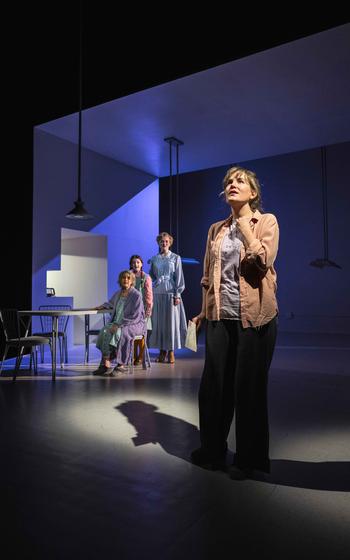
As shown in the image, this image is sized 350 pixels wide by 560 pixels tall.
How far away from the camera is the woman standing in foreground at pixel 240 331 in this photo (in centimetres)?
217

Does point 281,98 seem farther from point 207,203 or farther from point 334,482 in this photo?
point 207,203

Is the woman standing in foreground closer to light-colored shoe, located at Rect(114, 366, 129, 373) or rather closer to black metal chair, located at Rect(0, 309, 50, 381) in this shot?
light-colored shoe, located at Rect(114, 366, 129, 373)

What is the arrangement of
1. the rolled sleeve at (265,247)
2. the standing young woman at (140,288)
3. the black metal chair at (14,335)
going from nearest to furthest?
1. the rolled sleeve at (265,247)
2. the black metal chair at (14,335)
3. the standing young woman at (140,288)

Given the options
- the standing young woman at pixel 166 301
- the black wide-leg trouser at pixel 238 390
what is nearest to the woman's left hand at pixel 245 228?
the black wide-leg trouser at pixel 238 390

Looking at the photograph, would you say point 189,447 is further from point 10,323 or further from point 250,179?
point 10,323

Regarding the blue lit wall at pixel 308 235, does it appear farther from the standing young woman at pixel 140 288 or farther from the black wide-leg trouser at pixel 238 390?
the black wide-leg trouser at pixel 238 390

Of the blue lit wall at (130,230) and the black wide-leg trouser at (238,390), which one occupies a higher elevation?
the blue lit wall at (130,230)

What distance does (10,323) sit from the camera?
4781mm

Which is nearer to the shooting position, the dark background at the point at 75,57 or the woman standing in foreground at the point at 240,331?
the woman standing in foreground at the point at 240,331

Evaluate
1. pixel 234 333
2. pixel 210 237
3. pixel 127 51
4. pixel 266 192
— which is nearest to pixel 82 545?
pixel 234 333

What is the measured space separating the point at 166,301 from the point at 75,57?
126 inches

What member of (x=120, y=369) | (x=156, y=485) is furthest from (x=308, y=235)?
(x=156, y=485)

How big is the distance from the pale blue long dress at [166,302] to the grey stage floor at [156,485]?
2.01m

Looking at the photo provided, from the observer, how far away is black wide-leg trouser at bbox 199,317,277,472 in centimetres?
217
